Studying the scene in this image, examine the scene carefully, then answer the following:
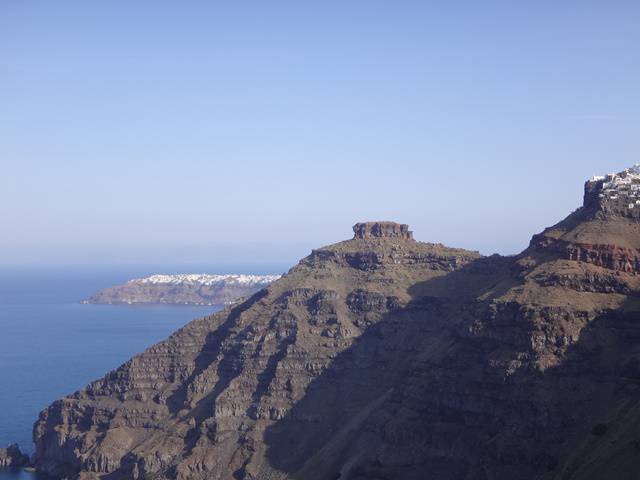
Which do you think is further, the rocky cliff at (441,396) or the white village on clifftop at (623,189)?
the white village on clifftop at (623,189)

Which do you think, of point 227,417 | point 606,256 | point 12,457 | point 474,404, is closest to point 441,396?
point 474,404

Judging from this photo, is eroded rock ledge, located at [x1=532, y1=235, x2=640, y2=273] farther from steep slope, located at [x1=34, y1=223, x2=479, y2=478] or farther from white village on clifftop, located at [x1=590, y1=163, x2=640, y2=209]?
steep slope, located at [x1=34, y1=223, x2=479, y2=478]

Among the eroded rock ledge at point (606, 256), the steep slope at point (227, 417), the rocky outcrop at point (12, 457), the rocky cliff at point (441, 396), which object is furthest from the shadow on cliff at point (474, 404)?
the rocky outcrop at point (12, 457)

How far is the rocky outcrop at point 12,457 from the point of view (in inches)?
7618

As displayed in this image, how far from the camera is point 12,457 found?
7657 inches

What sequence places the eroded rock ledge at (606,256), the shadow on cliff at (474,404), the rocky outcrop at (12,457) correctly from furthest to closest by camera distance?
the rocky outcrop at (12,457) < the eroded rock ledge at (606,256) < the shadow on cliff at (474,404)

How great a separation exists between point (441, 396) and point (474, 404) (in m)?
7.90

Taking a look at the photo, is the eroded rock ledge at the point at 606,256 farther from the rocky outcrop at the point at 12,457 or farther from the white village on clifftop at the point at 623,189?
the rocky outcrop at the point at 12,457

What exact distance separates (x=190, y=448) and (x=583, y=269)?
263 ft

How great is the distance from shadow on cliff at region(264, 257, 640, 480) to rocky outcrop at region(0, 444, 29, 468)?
5446 centimetres

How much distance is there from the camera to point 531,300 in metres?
153

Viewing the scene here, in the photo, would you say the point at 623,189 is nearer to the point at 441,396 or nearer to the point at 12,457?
the point at 441,396

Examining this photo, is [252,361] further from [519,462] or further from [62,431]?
[519,462]

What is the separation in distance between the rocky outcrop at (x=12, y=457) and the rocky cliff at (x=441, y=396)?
4.52 meters
